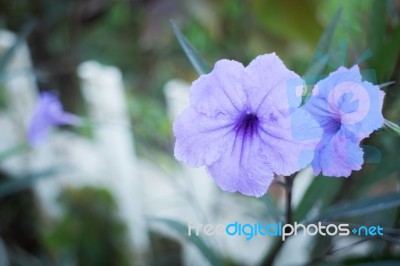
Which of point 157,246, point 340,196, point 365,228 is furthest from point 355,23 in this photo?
point 157,246

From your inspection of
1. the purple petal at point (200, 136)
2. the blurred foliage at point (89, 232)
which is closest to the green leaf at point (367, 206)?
the purple petal at point (200, 136)

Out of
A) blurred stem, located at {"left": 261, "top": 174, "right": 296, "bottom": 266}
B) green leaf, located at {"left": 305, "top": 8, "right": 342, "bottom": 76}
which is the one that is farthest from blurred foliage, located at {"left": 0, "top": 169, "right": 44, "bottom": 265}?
green leaf, located at {"left": 305, "top": 8, "right": 342, "bottom": 76}

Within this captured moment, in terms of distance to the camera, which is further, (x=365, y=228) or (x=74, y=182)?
(x=74, y=182)

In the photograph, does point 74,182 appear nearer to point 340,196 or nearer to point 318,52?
point 340,196

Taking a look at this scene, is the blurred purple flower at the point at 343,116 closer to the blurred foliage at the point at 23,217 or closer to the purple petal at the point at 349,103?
the purple petal at the point at 349,103

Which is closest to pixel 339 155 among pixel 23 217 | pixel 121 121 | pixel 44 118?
pixel 44 118

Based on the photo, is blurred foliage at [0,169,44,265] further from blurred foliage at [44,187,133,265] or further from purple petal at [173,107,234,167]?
purple petal at [173,107,234,167]

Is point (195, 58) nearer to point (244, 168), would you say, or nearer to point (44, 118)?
point (244, 168)
